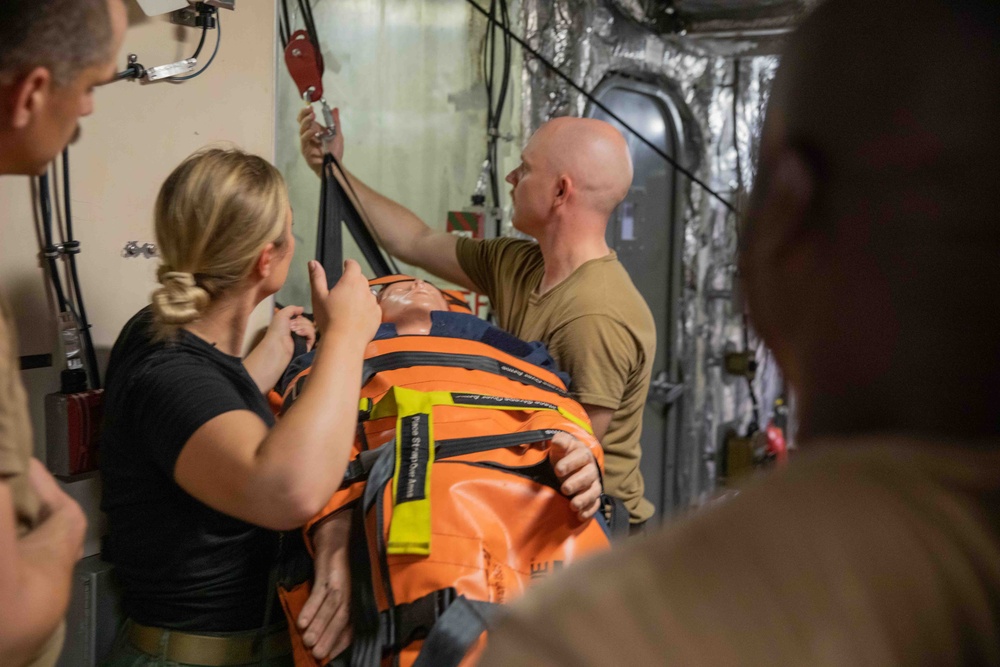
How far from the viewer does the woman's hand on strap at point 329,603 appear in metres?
1.37

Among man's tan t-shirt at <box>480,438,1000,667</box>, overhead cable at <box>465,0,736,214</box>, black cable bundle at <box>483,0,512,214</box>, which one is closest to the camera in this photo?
man's tan t-shirt at <box>480,438,1000,667</box>

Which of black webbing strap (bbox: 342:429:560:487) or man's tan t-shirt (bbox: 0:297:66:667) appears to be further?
black webbing strap (bbox: 342:429:560:487)

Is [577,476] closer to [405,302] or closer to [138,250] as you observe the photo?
[405,302]

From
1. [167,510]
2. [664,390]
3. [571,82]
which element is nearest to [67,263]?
[167,510]

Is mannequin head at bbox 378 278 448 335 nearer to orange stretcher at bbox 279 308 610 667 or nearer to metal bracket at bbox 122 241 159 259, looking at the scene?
orange stretcher at bbox 279 308 610 667

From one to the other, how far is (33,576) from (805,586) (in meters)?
0.75

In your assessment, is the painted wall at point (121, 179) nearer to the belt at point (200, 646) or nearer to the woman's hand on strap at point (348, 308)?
the belt at point (200, 646)

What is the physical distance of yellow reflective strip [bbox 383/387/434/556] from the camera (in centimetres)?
132

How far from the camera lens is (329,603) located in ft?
4.56

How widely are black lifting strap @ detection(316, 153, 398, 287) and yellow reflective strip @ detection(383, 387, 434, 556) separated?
65 centimetres

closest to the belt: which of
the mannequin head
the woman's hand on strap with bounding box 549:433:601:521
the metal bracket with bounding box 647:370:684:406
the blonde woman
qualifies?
the blonde woman

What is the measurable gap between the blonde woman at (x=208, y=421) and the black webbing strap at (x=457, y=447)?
0.59 feet

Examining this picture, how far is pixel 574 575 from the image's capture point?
46 cm

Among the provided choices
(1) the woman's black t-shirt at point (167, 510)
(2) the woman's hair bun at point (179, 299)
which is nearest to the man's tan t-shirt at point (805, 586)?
(1) the woman's black t-shirt at point (167, 510)
